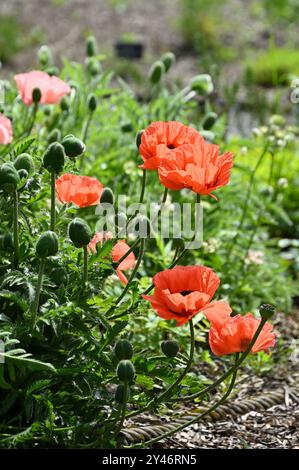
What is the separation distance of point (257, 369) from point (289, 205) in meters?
1.49

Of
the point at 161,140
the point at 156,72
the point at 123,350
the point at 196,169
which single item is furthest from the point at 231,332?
the point at 156,72

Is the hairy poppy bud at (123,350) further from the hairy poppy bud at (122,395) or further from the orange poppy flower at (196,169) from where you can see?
the orange poppy flower at (196,169)

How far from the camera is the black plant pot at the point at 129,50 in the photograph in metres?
7.80

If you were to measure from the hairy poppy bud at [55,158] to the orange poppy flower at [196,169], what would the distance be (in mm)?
210

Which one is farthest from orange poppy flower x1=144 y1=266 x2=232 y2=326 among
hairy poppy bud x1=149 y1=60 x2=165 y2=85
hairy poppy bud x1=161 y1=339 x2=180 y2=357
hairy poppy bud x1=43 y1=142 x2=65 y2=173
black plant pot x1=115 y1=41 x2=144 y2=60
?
black plant pot x1=115 y1=41 x2=144 y2=60

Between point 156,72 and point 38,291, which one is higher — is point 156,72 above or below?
above

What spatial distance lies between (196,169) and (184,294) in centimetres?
26

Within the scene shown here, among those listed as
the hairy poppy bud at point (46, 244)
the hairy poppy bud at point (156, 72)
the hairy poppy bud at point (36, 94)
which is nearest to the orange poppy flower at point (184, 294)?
the hairy poppy bud at point (46, 244)

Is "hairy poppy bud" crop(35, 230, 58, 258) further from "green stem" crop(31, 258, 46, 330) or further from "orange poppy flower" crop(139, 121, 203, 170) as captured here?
"orange poppy flower" crop(139, 121, 203, 170)

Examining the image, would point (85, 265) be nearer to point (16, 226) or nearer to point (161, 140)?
point (16, 226)

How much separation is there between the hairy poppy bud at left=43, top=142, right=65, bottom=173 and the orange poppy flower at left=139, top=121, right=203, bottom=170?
192mm

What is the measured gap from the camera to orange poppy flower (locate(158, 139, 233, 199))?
1.93m

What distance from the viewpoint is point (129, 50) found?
25.7ft

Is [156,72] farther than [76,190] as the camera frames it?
Yes
